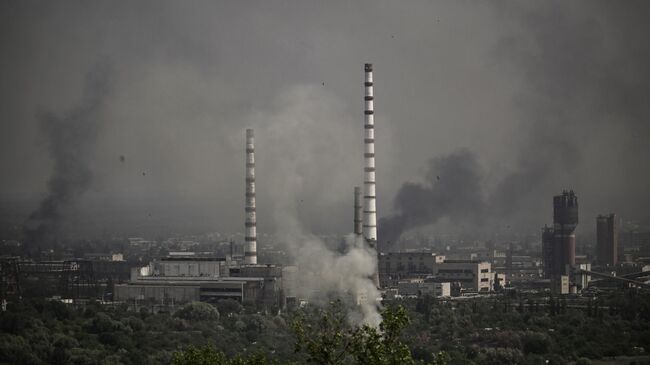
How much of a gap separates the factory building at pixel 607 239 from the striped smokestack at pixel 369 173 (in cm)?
3493

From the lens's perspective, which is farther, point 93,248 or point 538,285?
point 93,248

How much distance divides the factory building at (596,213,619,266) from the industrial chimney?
1375 inches

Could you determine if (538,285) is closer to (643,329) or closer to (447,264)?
(447,264)

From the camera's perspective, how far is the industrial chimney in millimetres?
60656

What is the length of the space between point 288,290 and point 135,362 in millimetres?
21093

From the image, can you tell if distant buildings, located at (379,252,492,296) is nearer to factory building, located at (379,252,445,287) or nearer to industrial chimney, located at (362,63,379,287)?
factory building, located at (379,252,445,287)

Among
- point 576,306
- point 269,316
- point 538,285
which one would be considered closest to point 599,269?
point 538,285

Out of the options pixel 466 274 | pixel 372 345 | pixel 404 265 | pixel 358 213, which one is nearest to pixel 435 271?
pixel 466 274

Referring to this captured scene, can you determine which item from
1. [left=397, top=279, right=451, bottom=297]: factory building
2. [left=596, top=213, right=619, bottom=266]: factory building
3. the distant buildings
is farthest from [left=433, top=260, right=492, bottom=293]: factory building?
[left=596, top=213, right=619, bottom=266]: factory building

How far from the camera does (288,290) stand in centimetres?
Answer: 5941

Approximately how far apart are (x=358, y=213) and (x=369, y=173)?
1.86m

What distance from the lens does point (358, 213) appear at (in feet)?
201

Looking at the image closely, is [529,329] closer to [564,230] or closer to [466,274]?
[466,274]

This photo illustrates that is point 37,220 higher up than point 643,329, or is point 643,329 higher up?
point 37,220
